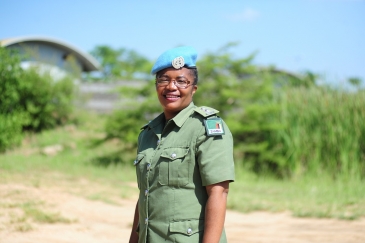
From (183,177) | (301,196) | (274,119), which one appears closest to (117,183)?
(301,196)

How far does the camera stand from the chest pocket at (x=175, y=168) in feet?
6.79

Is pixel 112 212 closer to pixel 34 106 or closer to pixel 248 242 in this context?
pixel 248 242

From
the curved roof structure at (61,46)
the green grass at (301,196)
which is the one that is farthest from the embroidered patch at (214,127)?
the curved roof structure at (61,46)

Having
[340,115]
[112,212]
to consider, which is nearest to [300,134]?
[340,115]

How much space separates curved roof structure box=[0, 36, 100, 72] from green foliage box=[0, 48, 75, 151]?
2.98 meters

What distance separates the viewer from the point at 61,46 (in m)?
20.0

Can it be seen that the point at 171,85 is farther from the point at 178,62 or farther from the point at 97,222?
the point at 97,222

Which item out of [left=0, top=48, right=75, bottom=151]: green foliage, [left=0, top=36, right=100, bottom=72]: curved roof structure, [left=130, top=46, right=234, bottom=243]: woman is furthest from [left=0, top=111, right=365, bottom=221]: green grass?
[left=0, top=36, right=100, bottom=72]: curved roof structure

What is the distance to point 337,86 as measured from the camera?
37.8 feet

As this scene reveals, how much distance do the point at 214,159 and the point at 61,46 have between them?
1904 cm

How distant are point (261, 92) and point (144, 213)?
33.6ft

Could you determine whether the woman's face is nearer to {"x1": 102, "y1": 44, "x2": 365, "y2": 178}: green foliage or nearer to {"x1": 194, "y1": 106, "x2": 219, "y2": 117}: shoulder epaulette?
{"x1": 194, "y1": 106, "x2": 219, "y2": 117}: shoulder epaulette

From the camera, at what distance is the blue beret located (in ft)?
7.19

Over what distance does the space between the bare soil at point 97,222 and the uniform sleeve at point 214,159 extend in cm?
347
